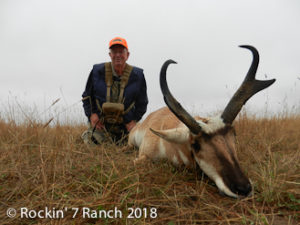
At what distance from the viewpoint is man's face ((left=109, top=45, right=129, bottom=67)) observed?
4.83 metres

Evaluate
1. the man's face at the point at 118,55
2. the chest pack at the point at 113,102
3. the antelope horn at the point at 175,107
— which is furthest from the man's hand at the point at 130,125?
the antelope horn at the point at 175,107

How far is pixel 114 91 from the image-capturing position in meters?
4.78

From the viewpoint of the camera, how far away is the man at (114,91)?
470cm

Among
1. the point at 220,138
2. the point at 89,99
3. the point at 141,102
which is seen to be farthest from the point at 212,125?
the point at 89,99

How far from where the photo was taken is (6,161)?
8.57 feet

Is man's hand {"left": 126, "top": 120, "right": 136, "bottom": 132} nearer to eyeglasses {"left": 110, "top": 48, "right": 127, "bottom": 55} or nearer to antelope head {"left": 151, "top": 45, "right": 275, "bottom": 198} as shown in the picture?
eyeglasses {"left": 110, "top": 48, "right": 127, "bottom": 55}

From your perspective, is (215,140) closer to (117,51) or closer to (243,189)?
(243,189)

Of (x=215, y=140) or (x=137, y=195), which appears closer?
(x=137, y=195)

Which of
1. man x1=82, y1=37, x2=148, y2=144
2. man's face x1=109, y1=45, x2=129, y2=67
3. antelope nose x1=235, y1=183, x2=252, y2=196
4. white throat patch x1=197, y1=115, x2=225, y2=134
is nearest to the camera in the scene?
antelope nose x1=235, y1=183, x2=252, y2=196

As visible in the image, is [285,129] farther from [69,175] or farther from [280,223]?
[69,175]

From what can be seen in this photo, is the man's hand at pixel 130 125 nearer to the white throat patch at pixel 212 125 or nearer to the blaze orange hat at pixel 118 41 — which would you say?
the blaze orange hat at pixel 118 41

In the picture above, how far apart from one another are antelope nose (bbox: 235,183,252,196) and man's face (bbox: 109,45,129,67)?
3.73 m

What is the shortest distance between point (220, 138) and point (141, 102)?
336 centimetres

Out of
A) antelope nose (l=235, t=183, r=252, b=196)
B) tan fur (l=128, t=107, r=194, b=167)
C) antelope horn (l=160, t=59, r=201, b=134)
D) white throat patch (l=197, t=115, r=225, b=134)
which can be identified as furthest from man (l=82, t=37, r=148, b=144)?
antelope nose (l=235, t=183, r=252, b=196)
